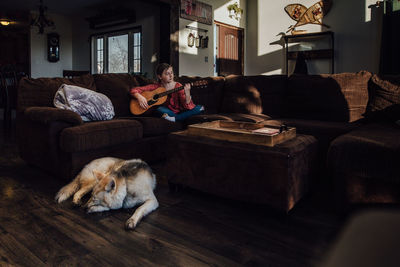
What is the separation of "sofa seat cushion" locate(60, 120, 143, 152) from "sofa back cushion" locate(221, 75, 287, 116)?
1.18 m

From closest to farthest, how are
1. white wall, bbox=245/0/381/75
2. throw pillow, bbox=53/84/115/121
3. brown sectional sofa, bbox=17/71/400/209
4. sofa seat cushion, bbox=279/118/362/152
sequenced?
1. brown sectional sofa, bbox=17/71/400/209
2. sofa seat cushion, bbox=279/118/362/152
3. throw pillow, bbox=53/84/115/121
4. white wall, bbox=245/0/381/75

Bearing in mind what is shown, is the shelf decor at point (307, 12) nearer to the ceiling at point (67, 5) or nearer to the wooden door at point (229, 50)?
the wooden door at point (229, 50)

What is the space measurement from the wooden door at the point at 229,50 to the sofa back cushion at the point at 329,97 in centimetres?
400

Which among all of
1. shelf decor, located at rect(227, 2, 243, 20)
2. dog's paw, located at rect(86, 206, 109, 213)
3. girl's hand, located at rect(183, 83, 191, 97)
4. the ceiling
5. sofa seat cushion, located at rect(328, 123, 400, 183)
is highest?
the ceiling

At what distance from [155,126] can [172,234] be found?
1.53 m

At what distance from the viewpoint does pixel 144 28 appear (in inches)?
263

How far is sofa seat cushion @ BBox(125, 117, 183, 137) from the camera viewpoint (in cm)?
294

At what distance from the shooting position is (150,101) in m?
3.21

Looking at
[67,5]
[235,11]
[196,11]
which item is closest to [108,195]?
[196,11]

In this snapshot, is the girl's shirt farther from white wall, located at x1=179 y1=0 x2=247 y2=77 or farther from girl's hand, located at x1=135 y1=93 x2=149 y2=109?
white wall, located at x1=179 y1=0 x2=247 y2=77

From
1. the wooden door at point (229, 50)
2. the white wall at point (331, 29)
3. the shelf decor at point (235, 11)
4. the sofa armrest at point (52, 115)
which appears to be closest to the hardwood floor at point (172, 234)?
the sofa armrest at point (52, 115)

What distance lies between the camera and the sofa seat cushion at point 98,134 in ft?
7.61

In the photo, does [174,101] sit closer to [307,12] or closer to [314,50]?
[314,50]

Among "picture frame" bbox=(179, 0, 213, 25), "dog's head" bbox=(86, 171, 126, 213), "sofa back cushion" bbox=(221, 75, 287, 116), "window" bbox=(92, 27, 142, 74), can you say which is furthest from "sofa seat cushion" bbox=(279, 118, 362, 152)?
"window" bbox=(92, 27, 142, 74)
